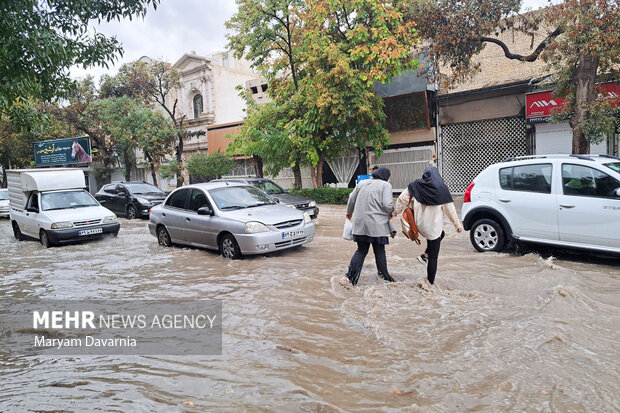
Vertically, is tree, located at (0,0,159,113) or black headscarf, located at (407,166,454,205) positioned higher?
tree, located at (0,0,159,113)

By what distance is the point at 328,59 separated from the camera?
17078 mm

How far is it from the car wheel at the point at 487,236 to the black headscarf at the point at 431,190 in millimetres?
2877

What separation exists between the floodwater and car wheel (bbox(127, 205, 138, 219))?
10865mm

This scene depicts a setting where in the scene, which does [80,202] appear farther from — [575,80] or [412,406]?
[575,80]

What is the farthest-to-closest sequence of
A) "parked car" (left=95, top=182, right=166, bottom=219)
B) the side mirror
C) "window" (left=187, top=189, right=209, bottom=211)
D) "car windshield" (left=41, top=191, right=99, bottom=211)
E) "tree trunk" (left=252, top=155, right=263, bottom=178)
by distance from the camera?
"tree trunk" (left=252, top=155, right=263, bottom=178) < "parked car" (left=95, top=182, right=166, bottom=219) < "car windshield" (left=41, top=191, right=99, bottom=211) < "window" (left=187, top=189, right=209, bottom=211) < the side mirror

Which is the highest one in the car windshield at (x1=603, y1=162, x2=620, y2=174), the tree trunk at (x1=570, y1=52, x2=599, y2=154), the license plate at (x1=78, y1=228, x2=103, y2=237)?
the tree trunk at (x1=570, y1=52, x2=599, y2=154)

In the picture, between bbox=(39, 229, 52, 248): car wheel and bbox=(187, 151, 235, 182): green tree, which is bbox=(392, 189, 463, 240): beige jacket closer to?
bbox=(39, 229, 52, 248): car wheel

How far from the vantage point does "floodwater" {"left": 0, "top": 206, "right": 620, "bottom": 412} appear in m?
3.46

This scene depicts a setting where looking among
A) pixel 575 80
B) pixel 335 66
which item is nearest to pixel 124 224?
pixel 335 66

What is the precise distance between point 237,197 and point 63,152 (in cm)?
3285

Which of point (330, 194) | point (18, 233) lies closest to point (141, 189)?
point (18, 233)

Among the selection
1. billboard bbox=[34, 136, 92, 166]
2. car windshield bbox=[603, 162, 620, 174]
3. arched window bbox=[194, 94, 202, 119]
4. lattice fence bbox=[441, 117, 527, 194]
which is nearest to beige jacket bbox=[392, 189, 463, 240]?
car windshield bbox=[603, 162, 620, 174]

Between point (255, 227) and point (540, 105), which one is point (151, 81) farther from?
point (255, 227)

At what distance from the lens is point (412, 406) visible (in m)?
3.30
